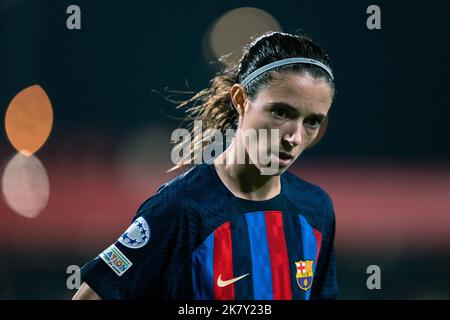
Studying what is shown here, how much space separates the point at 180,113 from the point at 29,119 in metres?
1.78

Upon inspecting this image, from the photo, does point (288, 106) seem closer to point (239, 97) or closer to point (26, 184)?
point (239, 97)

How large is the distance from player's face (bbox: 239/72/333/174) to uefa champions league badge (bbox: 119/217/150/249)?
449 millimetres

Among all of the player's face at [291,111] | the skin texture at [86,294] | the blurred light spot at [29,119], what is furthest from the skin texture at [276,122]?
the blurred light spot at [29,119]

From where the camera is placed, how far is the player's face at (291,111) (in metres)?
2.10

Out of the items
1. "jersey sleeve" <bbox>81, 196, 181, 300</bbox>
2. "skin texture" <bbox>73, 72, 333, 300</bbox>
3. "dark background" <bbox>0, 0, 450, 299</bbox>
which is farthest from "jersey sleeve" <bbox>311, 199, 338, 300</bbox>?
"dark background" <bbox>0, 0, 450, 299</bbox>

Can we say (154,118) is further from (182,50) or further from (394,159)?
(394,159)

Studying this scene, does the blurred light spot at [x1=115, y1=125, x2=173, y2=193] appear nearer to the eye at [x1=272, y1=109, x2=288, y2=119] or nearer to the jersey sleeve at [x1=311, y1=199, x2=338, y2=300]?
the jersey sleeve at [x1=311, y1=199, x2=338, y2=300]

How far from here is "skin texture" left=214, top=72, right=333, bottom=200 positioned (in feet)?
6.91

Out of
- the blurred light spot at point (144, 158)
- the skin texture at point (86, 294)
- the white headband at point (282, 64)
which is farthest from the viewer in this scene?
the blurred light spot at point (144, 158)

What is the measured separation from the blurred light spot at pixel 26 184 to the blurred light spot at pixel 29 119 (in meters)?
0.14

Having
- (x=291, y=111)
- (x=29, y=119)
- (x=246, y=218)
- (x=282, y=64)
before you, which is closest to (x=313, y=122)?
(x=291, y=111)

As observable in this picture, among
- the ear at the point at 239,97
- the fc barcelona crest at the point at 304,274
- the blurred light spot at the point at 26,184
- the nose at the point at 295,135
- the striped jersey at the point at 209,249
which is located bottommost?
the blurred light spot at the point at 26,184

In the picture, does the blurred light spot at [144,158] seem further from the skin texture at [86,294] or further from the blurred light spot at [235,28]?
the skin texture at [86,294]
